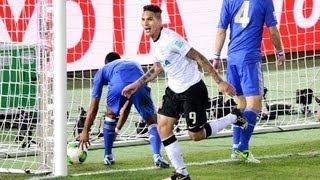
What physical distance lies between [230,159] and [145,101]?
1170mm

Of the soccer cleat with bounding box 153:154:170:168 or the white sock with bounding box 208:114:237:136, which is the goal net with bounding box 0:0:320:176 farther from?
the white sock with bounding box 208:114:237:136

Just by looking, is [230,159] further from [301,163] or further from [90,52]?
[90,52]

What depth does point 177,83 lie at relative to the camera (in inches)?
334

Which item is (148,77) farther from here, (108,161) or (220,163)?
(108,161)

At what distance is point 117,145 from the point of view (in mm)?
12148

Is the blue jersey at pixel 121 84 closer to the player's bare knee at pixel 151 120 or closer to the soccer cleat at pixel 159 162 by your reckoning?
the player's bare knee at pixel 151 120

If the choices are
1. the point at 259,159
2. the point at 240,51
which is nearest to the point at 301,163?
the point at 259,159

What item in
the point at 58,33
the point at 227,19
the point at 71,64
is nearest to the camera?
the point at 58,33

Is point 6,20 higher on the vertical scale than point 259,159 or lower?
higher

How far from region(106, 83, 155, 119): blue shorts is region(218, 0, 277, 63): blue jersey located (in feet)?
3.71

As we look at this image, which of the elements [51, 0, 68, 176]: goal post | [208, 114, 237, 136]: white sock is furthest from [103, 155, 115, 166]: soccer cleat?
[208, 114, 237, 136]: white sock

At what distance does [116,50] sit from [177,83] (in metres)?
5.43

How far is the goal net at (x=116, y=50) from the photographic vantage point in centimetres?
1136

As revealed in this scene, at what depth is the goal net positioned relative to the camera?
447 inches
